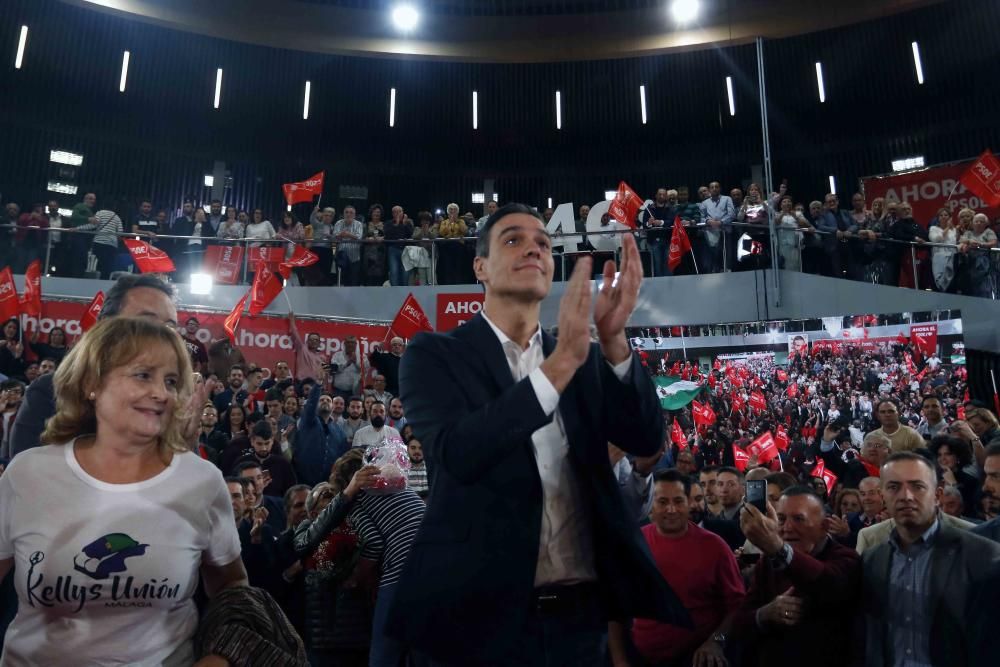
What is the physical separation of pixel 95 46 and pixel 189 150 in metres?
2.46

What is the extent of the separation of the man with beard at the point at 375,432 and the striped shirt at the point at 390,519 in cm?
100

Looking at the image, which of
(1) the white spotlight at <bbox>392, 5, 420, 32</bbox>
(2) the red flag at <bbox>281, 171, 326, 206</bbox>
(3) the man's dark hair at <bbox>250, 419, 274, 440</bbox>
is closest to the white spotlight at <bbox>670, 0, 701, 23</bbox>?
(1) the white spotlight at <bbox>392, 5, 420, 32</bbox>

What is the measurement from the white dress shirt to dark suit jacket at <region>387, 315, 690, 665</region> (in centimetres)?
2

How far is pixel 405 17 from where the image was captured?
17031 mm

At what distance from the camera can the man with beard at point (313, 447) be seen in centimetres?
675

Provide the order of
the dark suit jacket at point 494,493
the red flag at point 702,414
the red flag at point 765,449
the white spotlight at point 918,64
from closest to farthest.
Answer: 1. the dark suit jacket at point 494,493
2. the red flag at point 765,449
3. the red flag at point 702,414
4. the white spotlight at point 918,64

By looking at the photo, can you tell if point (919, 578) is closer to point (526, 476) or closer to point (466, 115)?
point (526, 476)

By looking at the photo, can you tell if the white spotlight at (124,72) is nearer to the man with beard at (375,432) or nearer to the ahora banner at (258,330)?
the ahora banner at (258,330)

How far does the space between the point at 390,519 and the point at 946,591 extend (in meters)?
2.21

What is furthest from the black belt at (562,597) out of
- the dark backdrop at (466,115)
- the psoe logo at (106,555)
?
the dark backdrop at (466,115)

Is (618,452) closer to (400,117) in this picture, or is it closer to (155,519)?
(155,519)

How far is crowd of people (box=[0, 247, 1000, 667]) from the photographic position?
1.65 metres

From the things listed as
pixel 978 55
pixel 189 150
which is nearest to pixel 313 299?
pixel 189 150

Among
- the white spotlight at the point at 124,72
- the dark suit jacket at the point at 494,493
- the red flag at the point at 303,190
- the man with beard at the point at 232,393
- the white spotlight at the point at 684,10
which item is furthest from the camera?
the white spotlight at the point at 684,10
